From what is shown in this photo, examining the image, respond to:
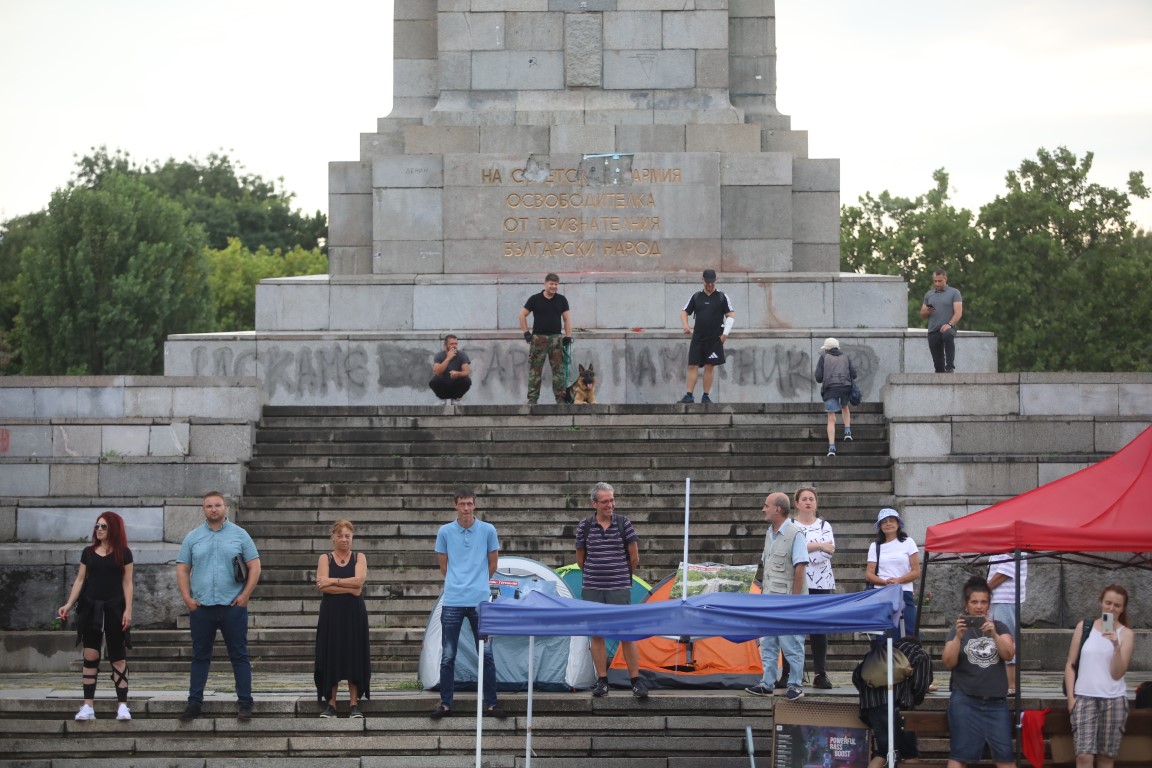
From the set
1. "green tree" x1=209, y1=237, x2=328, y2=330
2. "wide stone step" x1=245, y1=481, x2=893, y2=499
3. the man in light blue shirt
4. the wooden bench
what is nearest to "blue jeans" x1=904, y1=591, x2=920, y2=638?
the wooden bench

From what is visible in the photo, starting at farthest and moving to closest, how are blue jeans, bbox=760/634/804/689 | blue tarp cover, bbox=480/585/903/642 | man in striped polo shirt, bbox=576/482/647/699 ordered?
1. man in striped polo shirt, bbox=576/482/647/699
2. blue jeans, bbox=760/634/804/689
3. blue tarp cover, bbox=480/585/903/642

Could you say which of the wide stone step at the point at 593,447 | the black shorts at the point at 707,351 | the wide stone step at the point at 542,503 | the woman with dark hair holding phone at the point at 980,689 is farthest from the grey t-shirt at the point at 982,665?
the black shorts at the point at 707,351

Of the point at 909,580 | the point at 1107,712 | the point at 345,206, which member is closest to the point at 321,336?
the point at 345,206

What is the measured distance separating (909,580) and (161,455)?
372 inches

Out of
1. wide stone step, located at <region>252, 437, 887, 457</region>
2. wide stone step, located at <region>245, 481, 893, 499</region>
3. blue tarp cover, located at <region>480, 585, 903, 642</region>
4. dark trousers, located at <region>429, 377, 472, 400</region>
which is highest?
dark trousers, located at <region>429, 377, 472, 400</region>

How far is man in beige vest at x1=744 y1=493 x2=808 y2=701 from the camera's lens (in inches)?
606

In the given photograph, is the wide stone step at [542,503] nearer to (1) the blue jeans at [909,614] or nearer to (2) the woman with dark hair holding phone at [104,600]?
(1) the blue jeans at [909,614]

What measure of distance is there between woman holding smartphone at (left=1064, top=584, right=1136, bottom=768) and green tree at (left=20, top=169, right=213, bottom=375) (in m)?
40.4

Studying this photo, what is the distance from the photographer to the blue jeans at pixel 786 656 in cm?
1538

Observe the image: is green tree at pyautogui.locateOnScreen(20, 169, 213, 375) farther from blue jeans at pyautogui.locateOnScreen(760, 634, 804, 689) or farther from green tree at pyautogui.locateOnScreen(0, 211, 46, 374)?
blue jeans at pyautogui.locateOnScreen(760, 634, 804, 689)

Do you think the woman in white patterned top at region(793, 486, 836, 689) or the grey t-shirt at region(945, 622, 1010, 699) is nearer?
the grey t-shirt at region(945, 622, 1010, 699)

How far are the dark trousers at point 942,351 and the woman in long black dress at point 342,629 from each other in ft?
36.1

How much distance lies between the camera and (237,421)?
21969 mm

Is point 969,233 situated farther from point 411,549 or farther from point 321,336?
point 411,549
